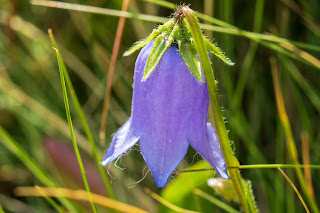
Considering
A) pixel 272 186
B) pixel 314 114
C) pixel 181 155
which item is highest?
pixel 181 155

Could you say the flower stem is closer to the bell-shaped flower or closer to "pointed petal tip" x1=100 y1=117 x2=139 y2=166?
the bell-shaped flower

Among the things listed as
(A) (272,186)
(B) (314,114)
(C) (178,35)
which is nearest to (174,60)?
(C) (178,35)

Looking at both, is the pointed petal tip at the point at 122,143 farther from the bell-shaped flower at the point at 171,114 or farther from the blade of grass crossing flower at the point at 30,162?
the blade of grass crossing flower at the point at 30,162

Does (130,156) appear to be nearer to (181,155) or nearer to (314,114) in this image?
(314,114)

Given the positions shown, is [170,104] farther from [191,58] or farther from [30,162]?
[30,162]

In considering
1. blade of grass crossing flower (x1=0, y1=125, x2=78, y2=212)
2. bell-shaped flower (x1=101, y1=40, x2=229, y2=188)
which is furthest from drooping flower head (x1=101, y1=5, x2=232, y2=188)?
blade of grass crossing flower (x1=0, y1=125, x2=78, y2=212)

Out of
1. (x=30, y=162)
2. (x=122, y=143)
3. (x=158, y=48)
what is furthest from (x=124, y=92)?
(x=158, y=48)

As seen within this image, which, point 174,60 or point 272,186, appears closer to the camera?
point 174,60

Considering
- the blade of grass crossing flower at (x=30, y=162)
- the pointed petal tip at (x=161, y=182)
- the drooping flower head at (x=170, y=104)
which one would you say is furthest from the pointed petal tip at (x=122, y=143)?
the blade of grass crossing flower at (x=30, y=162)
